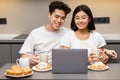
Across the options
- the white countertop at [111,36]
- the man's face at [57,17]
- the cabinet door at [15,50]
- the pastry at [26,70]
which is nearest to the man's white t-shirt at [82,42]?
the man's face at [57,17]

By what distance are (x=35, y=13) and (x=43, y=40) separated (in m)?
1.08

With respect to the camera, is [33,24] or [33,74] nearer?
[33,74]

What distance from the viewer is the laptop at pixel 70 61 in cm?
169

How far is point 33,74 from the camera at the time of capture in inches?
67.4

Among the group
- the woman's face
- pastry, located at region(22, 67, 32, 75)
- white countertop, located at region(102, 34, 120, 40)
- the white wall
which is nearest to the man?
the woman's face

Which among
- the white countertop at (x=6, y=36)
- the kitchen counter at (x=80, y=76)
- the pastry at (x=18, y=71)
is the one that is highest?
the white countertop at (x=6, y=36)

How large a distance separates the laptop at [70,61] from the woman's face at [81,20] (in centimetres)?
57

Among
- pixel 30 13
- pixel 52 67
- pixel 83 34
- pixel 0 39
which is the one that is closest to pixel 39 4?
pixel 30 13

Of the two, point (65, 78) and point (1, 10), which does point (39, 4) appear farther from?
point (65, 78)

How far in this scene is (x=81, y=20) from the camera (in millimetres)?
2217

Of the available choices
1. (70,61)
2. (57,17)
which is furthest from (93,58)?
(57,17)

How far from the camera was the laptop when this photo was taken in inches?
66.4

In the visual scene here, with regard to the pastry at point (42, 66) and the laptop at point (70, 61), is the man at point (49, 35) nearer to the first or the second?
the pastry at point (42, 66)

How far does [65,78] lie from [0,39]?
5.32 ft
